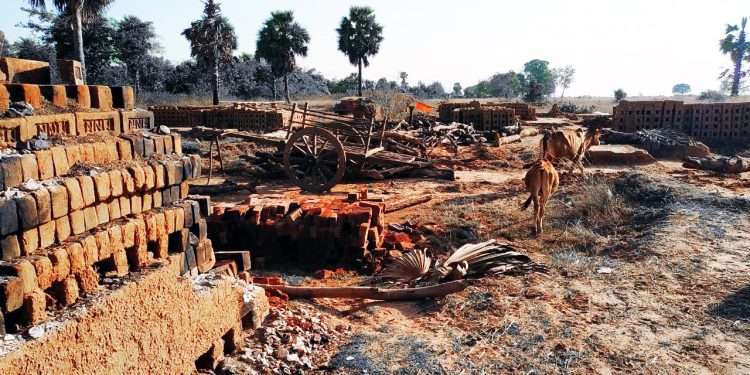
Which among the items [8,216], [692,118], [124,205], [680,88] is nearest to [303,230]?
[124,205]

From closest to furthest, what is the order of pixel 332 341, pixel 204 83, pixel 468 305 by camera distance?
pixel 332 341, pixel 468 305, pixel 204 83

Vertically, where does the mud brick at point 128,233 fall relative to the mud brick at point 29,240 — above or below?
below

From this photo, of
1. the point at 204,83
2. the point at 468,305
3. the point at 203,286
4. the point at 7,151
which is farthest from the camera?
the point at 204,83

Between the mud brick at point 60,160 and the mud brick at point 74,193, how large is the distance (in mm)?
185

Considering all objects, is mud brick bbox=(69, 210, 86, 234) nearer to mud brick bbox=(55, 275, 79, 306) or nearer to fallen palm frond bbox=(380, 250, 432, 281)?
mud brick bbox=(55, 275, 79, 306)

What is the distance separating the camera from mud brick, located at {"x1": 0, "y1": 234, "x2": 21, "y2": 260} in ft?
9.05

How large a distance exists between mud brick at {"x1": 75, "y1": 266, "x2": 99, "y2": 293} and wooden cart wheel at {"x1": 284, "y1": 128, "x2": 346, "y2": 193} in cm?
836

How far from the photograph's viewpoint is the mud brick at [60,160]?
3273 millimetres

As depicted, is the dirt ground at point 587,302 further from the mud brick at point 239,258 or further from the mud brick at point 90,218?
the mud brick at point 90,218

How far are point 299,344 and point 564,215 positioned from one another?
6277 millimetres

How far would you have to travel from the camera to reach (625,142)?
1841 cm

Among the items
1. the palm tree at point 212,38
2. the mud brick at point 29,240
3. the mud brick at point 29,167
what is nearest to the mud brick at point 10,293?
the mud brick at point 29,240

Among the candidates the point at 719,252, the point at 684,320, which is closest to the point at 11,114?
the point at 684,320

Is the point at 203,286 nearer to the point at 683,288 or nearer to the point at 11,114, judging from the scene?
the point at 11,114
